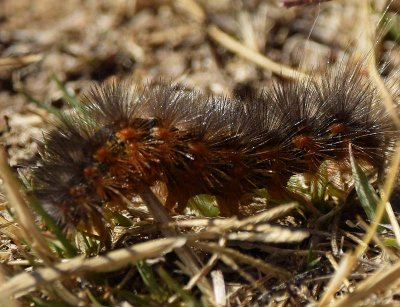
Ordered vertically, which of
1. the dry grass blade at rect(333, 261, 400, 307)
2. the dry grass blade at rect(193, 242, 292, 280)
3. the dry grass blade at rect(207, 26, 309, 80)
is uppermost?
the dry grass blade at rect(207, 26, 309, 80)

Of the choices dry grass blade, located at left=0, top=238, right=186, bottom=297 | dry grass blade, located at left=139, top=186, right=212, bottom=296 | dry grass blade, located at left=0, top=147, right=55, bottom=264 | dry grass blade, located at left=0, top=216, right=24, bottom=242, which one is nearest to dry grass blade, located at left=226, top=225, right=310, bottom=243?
dry grass blade, located at left=139, top=186, right=212, bottom=296


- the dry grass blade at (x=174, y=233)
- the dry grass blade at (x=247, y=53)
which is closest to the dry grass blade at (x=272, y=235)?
the dry grass blade at (x=174, y=233)

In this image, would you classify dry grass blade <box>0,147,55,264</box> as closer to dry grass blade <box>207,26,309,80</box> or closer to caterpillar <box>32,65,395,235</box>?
caterpillar <box>32,65,395,235</box>

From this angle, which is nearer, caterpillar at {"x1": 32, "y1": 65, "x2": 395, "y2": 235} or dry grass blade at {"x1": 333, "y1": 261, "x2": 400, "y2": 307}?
dry grass blade at {"x1": 333, "y1": 261, "x2": 400, "y2": 307}

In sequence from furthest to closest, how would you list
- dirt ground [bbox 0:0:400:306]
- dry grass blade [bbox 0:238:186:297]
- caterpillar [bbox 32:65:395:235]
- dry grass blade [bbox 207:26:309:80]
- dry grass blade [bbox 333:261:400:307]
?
dry grass blade [bbox 207:26:309:80] → dirt ground [bbox 0:0:400:306] → caterpillar [bbox 32:65:395:235] → dry grass blade [bbox 0:238:186:297] → dry grass blade [bbox 333:261:400:307]

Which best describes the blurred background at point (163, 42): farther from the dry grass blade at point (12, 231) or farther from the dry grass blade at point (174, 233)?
the dry grass blade at point (174, 233)

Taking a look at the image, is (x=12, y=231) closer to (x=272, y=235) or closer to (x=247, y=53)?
(x=272, y=235)

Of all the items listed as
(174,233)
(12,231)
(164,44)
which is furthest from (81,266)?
(164,44)
